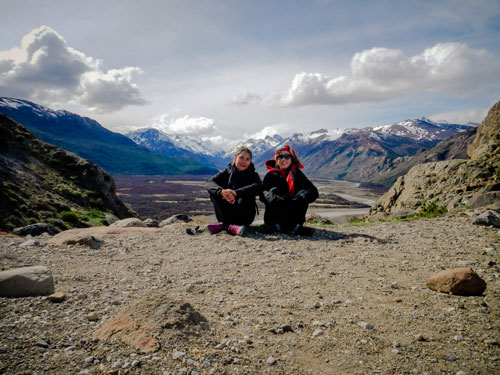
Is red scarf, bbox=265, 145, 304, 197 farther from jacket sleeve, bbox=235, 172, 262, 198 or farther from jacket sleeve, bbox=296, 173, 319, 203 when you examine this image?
jacket sleeve, bbox=235, 172, 262, 198

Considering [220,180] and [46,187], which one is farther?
[46,187]

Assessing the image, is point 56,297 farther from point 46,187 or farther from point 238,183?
point 46,187

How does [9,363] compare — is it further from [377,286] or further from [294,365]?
[377,286]

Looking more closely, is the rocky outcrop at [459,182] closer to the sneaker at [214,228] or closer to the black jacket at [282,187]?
the black jacket at [282,187]

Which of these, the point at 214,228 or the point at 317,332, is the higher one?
the point at 214,228

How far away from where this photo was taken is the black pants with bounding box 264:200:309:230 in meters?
9.05

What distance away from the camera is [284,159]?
9.27 m

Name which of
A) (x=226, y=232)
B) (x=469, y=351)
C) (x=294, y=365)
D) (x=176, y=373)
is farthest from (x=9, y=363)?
(x=226, y=232)

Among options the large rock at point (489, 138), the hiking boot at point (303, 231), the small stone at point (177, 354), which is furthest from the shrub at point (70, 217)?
the large rock at point (489, 138)

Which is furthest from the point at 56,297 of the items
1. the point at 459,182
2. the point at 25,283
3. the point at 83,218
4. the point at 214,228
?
the point at 459,182

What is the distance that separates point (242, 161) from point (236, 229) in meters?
2.30

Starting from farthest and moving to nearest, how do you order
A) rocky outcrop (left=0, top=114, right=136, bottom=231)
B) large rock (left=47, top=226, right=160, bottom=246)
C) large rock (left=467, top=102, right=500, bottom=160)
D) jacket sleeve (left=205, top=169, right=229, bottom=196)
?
1. large rock (left=467, top=102, right=500, bottom=160)
2. rocky outcrop (left=0, top=114, right=136, bottom=231)
3. jacket sleeve (left=205, top=169, right=229, bottom=196)
4. large rock (left=47, top=226, right=160, bottom=246)

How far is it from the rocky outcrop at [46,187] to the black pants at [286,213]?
10.6m

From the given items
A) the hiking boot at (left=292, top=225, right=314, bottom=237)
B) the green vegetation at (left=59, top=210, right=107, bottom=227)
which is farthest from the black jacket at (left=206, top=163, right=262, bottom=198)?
the green vegetation at (left=59, top=210, right=107, bottom=227)
